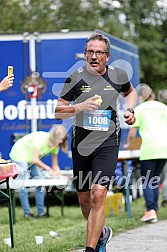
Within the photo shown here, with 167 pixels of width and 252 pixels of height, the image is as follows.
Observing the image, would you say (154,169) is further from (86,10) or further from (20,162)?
(86,10)

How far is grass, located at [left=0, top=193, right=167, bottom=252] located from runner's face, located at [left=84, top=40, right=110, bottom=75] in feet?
6.45

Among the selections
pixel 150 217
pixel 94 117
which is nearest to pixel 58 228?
pixel 150 217

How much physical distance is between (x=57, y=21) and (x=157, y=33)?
A: 22.7 ft

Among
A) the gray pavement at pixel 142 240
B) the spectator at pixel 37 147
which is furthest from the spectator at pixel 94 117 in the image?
the spectator at pixel 37 147

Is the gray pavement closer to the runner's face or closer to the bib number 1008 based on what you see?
the bib number 1008

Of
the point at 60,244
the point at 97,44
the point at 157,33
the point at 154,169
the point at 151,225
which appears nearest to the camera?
the point at 97,44

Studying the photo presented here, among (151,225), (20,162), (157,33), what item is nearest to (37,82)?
(20,162)

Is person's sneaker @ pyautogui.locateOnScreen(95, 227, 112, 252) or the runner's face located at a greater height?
the runner's face

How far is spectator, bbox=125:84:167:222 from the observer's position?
36.9ft

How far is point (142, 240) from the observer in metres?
8.88

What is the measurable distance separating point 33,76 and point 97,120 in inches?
287

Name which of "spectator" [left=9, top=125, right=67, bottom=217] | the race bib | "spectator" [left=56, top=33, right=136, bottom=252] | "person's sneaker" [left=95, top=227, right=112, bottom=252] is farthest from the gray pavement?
"spectator" [left=9, top=125, right=67, bottom=217]

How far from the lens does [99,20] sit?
30672mm

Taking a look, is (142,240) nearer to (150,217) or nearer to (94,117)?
(150,217)
